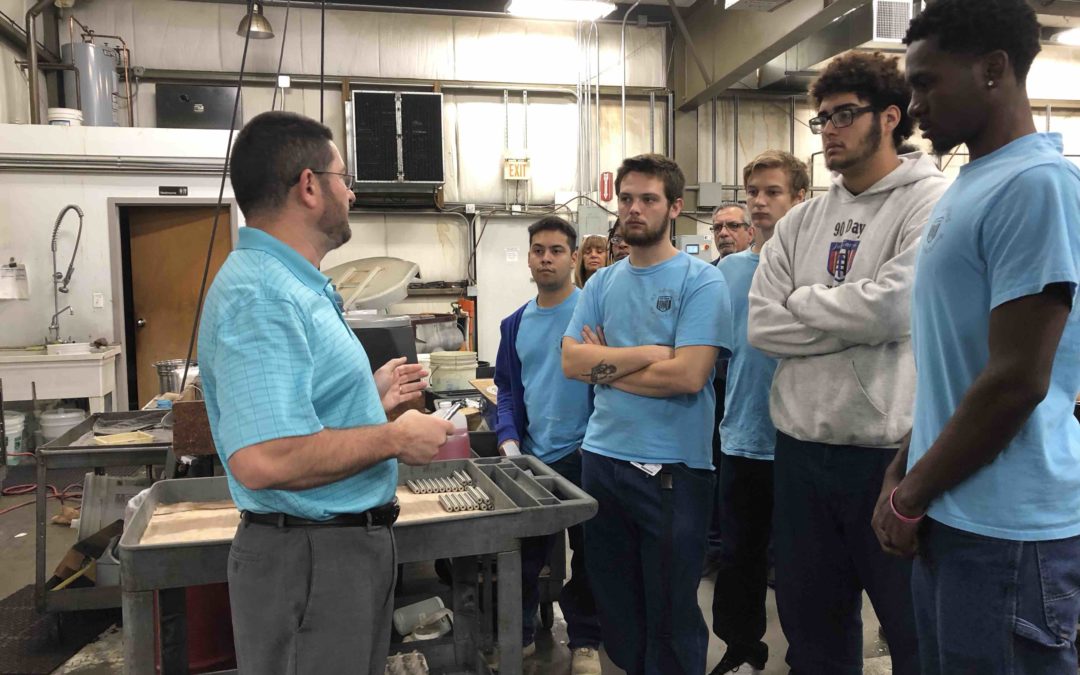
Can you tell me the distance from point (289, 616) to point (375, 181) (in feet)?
18.1

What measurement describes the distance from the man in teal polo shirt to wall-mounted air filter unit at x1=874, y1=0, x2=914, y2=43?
4.41 meters

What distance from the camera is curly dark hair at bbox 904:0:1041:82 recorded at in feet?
3.35

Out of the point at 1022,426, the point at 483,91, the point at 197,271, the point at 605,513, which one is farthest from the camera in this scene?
the point at 483,91

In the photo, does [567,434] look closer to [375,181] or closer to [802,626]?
[802,626]

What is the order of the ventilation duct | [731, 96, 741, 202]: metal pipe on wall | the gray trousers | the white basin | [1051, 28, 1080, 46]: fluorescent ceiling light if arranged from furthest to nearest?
[731, 96, 741, 202]: metal pipe on wall < [1051, 28, 1080, 46]: fluorescent ceiling light < the white basin < the ventilation duct < the gray trousers

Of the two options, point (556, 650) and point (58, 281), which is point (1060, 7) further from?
point (58, 281)

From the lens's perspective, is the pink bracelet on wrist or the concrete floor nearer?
the pink bracelet on wrist

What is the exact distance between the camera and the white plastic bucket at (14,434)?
4.97 metres

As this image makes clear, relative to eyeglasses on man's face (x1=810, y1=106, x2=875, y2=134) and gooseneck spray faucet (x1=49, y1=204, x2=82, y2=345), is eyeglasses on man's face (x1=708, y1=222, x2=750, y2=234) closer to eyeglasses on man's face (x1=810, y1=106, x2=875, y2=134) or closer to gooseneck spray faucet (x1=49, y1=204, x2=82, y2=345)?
eyeglasses on man's face (x1=810, y1=106, x2=875, y2=134)

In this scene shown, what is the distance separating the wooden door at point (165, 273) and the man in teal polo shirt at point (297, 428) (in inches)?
189

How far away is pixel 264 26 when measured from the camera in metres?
5.58

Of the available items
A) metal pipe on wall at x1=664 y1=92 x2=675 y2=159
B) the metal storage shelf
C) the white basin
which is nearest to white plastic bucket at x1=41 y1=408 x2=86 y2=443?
the white basin

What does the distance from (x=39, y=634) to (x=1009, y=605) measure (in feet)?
10.7

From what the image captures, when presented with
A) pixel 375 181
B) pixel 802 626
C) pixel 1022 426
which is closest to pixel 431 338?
pixel 375 181
